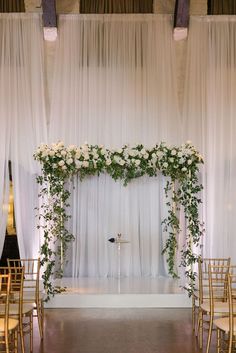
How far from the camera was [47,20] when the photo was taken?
31.4ft

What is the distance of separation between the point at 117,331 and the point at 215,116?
481 cm

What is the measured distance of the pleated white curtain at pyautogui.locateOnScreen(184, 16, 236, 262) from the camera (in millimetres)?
9484

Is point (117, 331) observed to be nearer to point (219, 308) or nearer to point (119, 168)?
point (219, 308)

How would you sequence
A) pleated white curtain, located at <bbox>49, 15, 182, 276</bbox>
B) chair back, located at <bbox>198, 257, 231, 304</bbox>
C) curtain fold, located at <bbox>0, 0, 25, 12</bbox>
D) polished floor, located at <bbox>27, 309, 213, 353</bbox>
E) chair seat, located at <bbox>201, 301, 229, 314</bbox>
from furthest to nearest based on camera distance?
curtain fold, located at <bbox>0, 0, 25, 12</bbox> → pleated white curtain, located at <bbox>49, 15, 182, 276</bbox> → chair back, located at <bbox>198, 257, 231, 304</bbox> → polished floor, located at <bbox>27, 309, 213, 353</bbox> → chair seat, located at <bbox>201, 301, 229, 314</bbox>

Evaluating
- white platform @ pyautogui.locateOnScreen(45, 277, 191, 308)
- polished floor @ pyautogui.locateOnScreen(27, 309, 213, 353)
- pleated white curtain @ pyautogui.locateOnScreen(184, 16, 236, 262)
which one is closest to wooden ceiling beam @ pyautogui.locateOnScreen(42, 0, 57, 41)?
pleated white curtain @ pyautogui.locateOnScreen(184, 16, 236, 262)

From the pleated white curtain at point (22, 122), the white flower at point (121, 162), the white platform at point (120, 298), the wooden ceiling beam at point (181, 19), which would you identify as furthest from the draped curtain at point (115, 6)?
the white platform at point (120, 298)

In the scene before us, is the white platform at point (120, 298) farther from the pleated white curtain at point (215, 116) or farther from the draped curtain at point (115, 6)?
the draped curtain at point (115, 6)

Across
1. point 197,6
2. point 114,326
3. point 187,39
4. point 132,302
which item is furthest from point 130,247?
A: point 197,6

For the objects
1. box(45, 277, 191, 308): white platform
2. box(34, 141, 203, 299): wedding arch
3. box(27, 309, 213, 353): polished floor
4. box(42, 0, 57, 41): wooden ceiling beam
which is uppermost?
box(42, 0, 57, 41): wooden ceiling beam

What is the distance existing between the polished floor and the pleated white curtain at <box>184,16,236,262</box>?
2288 mm

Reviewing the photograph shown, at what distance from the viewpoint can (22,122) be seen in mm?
9602

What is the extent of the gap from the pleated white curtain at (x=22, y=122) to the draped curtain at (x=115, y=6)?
4.14ft

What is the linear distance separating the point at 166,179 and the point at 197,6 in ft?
11.1

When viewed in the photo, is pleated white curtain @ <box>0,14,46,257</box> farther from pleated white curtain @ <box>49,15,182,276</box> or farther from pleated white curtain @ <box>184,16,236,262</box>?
pleated white curtain @ <box>184,16,236,262</box>
